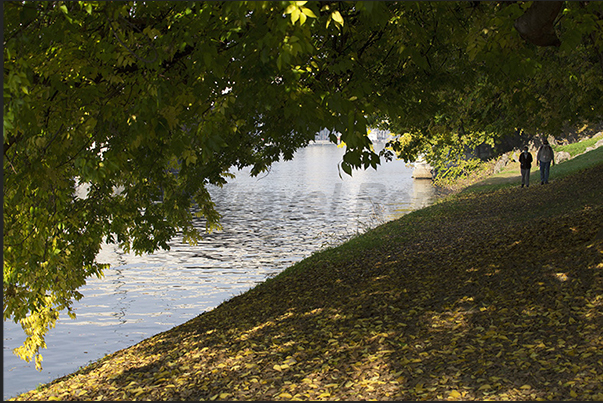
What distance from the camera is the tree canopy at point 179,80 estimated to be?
18.2 feet

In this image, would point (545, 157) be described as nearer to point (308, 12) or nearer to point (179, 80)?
point (179, 80)

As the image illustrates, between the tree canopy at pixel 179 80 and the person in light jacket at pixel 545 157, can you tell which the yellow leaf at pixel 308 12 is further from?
the person in light jacket at pixel 545 157

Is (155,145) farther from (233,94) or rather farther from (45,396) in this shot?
(45,396)

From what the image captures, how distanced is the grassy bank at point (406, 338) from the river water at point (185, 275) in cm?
250

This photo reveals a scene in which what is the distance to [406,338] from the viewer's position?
7285mm

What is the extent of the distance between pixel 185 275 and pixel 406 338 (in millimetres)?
11792

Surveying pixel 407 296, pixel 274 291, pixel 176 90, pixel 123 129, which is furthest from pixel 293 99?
pixel 274 291

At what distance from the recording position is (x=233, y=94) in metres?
6.24

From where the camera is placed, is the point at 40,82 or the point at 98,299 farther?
the point at 98,299

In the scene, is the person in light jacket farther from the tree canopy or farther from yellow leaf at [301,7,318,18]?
yellow leaf at [301,7,318,18]

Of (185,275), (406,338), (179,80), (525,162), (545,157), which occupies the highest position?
(179,80)

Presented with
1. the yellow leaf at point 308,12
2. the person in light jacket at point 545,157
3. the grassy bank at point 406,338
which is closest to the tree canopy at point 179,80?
the yellow leaf at point 308,12

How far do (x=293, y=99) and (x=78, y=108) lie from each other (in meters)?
2.67

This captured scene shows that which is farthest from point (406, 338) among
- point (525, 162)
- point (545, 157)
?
point (525, 162)
